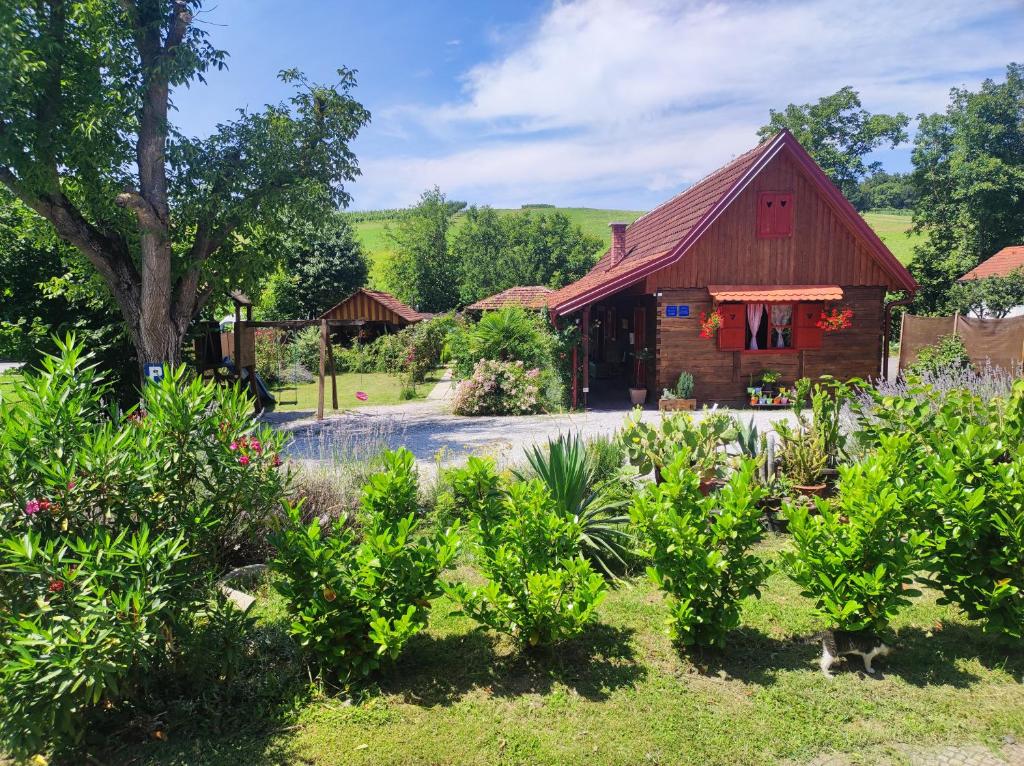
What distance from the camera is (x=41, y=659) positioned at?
8.05ft

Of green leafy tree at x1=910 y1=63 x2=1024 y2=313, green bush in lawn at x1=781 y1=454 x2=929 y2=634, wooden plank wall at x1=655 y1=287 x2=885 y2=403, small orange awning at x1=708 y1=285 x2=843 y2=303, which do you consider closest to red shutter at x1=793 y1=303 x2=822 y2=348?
wooden plank wall at x1=655 y1=287 x2=885 y2=403

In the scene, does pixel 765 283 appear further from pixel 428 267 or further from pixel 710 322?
pixel 428 267

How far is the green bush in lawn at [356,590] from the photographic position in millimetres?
3350

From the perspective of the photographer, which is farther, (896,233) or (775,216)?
(896,233)

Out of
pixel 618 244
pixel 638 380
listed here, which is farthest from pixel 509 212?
pixel 638 380

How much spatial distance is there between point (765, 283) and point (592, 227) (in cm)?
6285

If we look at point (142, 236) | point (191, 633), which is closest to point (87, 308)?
point (142, 236)

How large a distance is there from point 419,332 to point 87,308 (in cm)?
1204

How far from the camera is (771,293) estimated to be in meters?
14.8

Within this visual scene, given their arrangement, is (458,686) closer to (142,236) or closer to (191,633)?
(191,633)

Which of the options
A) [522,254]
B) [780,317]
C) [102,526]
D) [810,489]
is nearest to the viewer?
[102,526]

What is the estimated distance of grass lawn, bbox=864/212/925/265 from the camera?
49.1 metres

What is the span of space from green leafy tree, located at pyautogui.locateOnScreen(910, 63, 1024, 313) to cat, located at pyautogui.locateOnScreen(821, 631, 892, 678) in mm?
32722

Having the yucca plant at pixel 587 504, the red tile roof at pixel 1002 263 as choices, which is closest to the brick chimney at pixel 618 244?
the yucca plant at pixel 587 504
